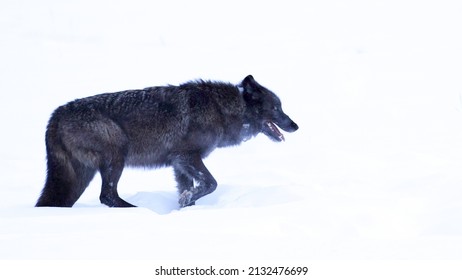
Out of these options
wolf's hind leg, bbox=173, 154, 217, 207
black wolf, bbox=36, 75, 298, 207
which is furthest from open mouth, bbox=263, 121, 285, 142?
wolf's hind leg, bbox=173, 154, 217, 207

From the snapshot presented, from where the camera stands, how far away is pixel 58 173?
6.55 m

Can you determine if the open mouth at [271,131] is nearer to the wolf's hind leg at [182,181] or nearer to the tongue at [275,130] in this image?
the tongue at [275,130]

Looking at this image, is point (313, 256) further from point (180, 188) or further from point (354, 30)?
point (354, 30)

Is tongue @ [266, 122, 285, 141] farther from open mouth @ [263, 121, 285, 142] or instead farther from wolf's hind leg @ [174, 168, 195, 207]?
wolf's hind leg @ [174, 168, 195, 207]

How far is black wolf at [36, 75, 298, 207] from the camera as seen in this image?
21.4ft

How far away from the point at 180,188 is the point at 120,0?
1157 centimetres

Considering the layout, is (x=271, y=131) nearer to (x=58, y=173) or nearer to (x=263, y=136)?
(x=58, y=173)

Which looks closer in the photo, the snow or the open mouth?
the snow

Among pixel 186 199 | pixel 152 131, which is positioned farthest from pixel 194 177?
pixel 152 131

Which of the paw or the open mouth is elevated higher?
the open mouth

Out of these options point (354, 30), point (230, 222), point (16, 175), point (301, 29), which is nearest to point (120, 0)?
point (301, 29)

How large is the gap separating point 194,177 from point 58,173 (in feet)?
4.26

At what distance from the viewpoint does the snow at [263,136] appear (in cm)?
425

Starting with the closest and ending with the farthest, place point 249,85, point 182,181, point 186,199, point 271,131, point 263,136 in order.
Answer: point 186,199 → point 182,181 → point 249,85 → point 271,131 → point 263,136
